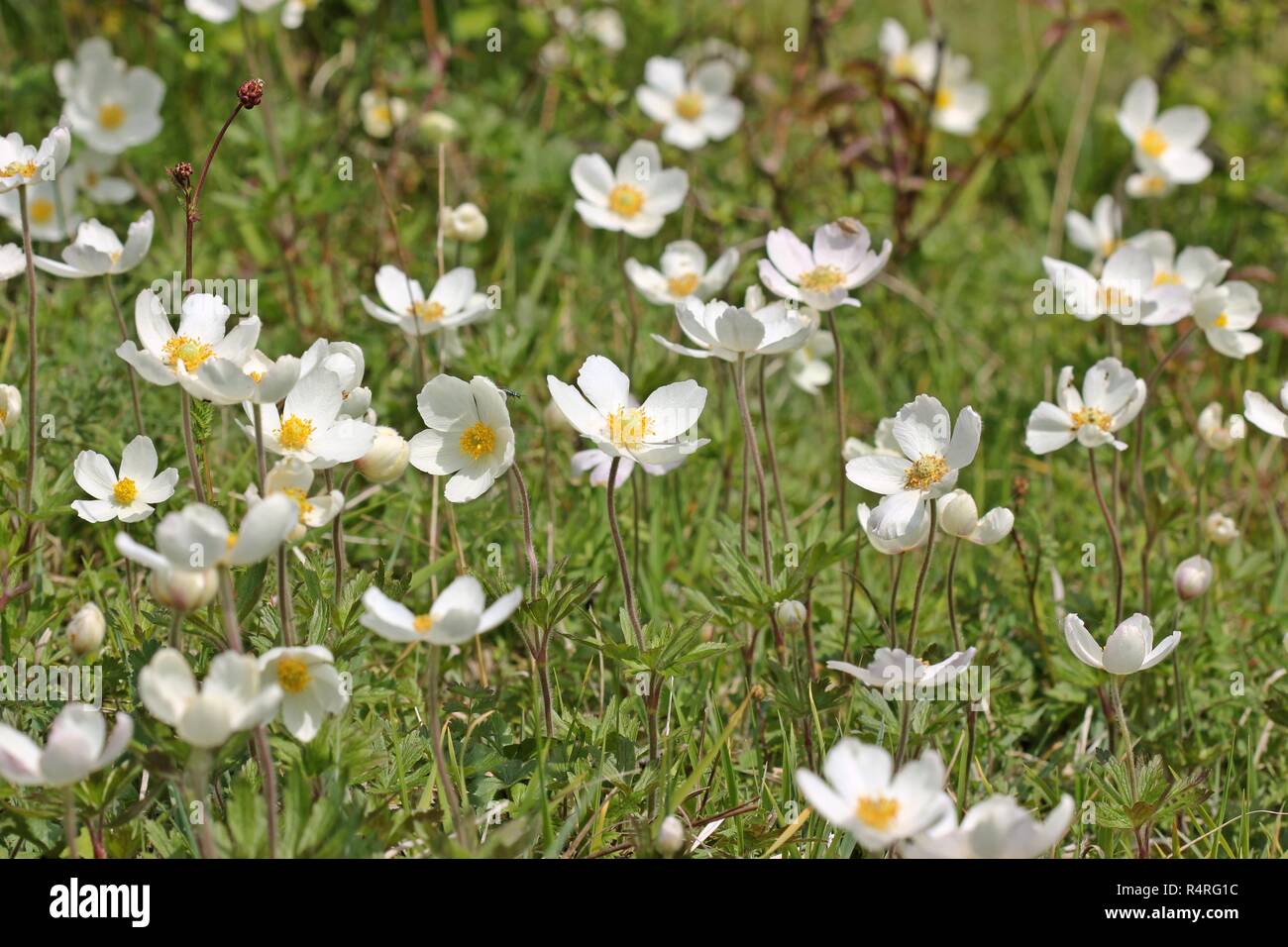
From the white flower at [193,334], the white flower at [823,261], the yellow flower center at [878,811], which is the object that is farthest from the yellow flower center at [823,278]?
the yellow flower center at [878,811]

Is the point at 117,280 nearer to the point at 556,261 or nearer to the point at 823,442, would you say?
the point at 556,261

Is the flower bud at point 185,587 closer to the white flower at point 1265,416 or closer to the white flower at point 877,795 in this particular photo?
the white flower at point 877,795

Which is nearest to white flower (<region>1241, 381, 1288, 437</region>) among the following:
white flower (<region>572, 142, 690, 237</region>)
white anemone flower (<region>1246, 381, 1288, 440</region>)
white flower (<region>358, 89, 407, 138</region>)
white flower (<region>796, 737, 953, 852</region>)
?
white anemone flower (<region>1246, 381, 1288, 440</region>)

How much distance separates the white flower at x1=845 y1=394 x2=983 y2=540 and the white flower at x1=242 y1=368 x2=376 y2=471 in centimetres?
84

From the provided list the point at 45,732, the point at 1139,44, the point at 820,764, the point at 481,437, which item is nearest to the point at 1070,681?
the point at 820,764

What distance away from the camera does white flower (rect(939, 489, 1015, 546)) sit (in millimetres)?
2178

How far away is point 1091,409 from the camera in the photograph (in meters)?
2.46

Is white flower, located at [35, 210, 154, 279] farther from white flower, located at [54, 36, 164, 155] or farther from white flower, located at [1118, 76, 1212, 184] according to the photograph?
white flower, located at [1118, 76, 1212, 184]

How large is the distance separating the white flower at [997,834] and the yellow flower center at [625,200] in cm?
196

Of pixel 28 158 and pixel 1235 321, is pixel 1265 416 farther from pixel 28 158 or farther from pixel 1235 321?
pixel 28 158

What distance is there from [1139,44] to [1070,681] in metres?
3.94

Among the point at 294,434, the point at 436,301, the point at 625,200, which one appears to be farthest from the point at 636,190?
the point at 294,434

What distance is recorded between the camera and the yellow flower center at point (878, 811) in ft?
5.42

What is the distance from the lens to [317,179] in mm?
3543
